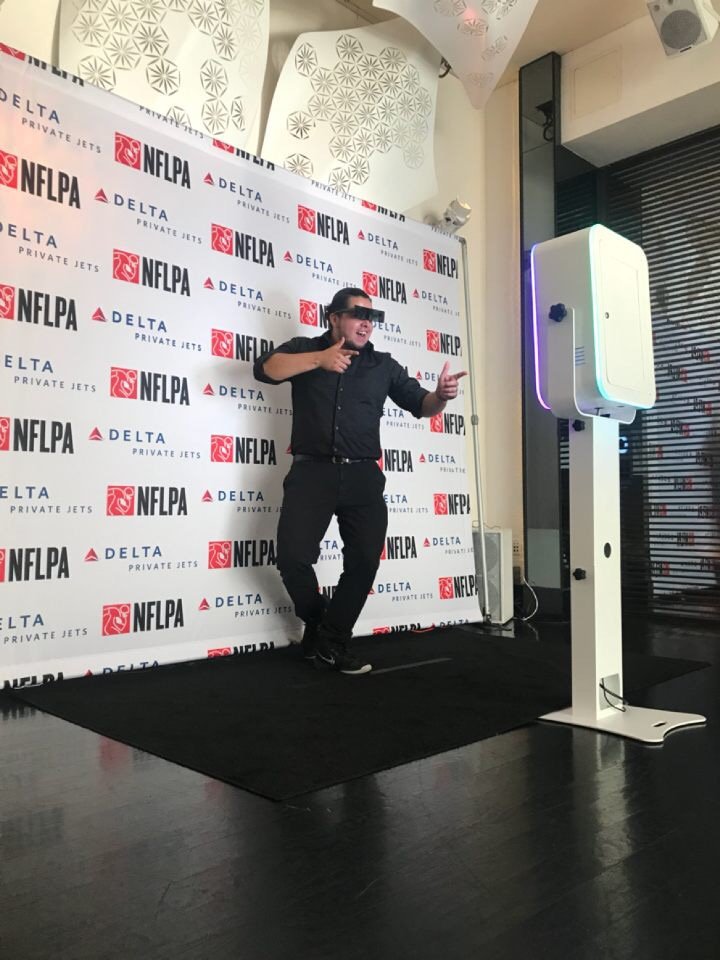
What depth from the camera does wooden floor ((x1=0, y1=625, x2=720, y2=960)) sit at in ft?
3.17

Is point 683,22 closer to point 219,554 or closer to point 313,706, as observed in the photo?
point 219,554

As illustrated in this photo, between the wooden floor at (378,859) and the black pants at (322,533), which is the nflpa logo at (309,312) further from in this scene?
the wooden floor at (378,859)

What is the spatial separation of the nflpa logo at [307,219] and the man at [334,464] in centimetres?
66

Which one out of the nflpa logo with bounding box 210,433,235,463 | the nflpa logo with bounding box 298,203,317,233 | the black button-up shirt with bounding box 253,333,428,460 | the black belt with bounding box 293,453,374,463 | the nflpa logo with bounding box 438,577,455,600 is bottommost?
the nflpa logo with bounding box 438,577,455,600

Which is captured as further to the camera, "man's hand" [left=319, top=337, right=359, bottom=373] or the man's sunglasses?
the man's sunglasses

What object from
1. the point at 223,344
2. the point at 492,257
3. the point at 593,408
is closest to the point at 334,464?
the point at 223,344

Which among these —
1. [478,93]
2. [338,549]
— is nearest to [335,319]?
[338,549]

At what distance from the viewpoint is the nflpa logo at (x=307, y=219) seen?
3447 mm

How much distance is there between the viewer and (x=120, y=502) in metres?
2.74

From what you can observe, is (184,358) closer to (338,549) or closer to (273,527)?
(273,527)

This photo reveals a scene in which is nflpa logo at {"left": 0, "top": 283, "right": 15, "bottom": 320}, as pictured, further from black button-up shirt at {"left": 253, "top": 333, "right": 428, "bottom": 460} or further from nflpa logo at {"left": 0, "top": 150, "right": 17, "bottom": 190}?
black button-up shirt at {"left": 253, "top": 333, "right": 428, "bottom": 460}

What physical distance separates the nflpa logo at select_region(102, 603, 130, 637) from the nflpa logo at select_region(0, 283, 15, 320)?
1.04m

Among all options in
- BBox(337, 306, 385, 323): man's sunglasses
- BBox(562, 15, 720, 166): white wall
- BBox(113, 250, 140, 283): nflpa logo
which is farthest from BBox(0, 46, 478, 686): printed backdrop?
BBox(562, 15, 720, 166): white wall

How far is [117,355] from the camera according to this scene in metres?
2.75
